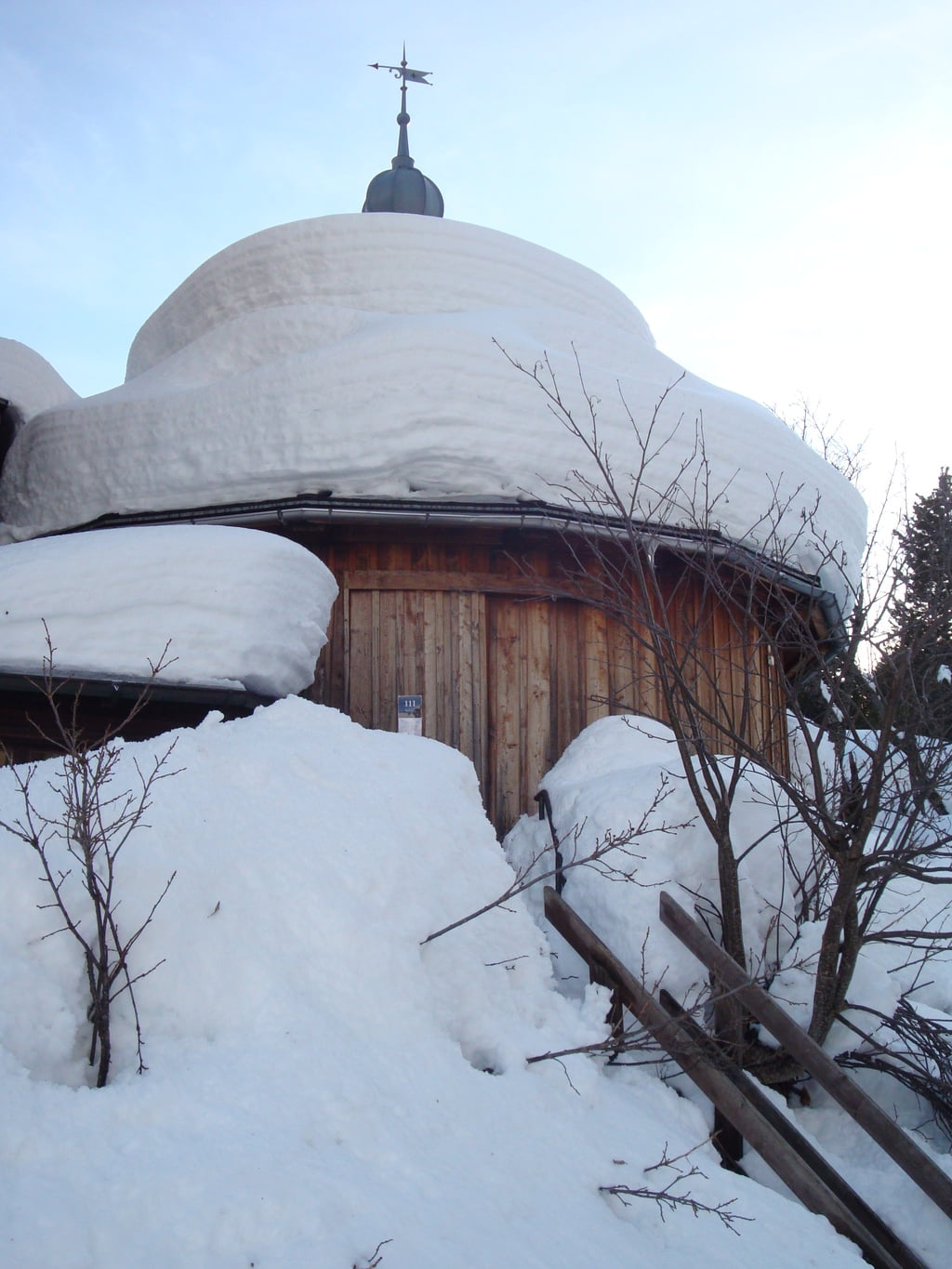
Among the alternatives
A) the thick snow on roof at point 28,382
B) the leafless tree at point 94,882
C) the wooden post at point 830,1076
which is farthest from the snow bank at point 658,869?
the thick snow on roof at point 28,382

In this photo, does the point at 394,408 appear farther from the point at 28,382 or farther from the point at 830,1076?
the point at 830,1076

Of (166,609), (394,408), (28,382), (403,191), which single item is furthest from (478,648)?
(403,191)

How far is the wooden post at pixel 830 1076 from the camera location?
2.86 m

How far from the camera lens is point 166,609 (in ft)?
14.0

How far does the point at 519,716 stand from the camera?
612 centimetres

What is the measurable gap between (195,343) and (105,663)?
13.9 feet

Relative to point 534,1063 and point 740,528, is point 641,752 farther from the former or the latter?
point 534,1063

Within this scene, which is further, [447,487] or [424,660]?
[424,660]

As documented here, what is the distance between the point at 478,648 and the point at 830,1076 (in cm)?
348

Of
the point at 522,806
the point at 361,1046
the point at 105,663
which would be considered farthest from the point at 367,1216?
the point at 522,806

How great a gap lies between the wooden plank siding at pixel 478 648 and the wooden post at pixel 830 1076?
2.61 metres

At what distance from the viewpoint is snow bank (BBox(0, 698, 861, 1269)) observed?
177cm

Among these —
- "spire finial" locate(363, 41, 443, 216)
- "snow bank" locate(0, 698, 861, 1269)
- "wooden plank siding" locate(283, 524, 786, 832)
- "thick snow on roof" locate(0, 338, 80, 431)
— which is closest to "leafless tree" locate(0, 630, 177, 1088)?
"snow bank" locate(0, 698, 861, 1269)

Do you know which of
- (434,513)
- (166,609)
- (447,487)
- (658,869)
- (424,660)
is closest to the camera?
(658,869)
